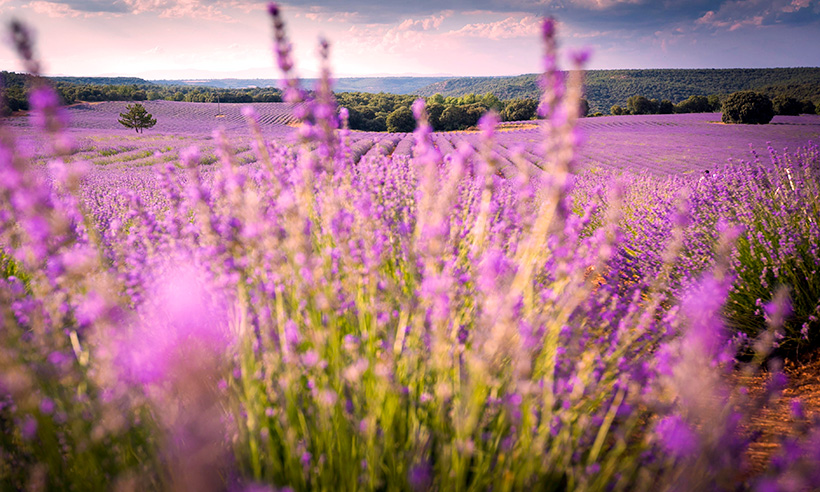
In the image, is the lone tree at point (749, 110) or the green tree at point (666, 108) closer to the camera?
the lone tree at point (749, 110)

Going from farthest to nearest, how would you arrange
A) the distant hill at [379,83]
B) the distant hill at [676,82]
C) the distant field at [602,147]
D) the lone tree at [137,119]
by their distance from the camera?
the distant hill at [379,83], the distant hill at [676,82], the lone tree at [137,119], the distant field at [602,147]

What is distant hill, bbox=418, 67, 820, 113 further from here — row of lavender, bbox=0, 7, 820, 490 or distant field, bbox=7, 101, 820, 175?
row of lavender, bbox=0, 7, 820, 490

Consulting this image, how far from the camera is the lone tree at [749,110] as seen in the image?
28.2 metres

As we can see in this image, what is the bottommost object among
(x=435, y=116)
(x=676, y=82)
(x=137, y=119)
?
(x=137, y=119)

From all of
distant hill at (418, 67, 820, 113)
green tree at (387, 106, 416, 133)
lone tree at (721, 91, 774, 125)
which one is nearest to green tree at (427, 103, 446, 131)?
green tree at (387, 106, 416, 133)

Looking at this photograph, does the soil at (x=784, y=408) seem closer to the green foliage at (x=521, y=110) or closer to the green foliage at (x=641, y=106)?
the green foliage at (x=521, y=110)

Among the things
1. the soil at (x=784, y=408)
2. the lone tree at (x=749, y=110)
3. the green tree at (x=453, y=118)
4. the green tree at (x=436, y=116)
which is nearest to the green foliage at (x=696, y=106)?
the lone tree at (x=749, y=110)

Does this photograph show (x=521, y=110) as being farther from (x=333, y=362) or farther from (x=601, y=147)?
(x=333, y=362)

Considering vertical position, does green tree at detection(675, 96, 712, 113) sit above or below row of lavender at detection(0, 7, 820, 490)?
above

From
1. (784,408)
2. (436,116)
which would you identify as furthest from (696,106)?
(784,408)

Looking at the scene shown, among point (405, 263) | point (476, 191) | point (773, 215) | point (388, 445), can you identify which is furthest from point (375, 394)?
point (773, 215)

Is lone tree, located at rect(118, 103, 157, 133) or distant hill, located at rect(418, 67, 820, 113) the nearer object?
lone tree, located at rect(118, 103, 157, 133)

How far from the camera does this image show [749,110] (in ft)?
92.5

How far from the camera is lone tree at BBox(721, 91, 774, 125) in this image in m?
28.2
